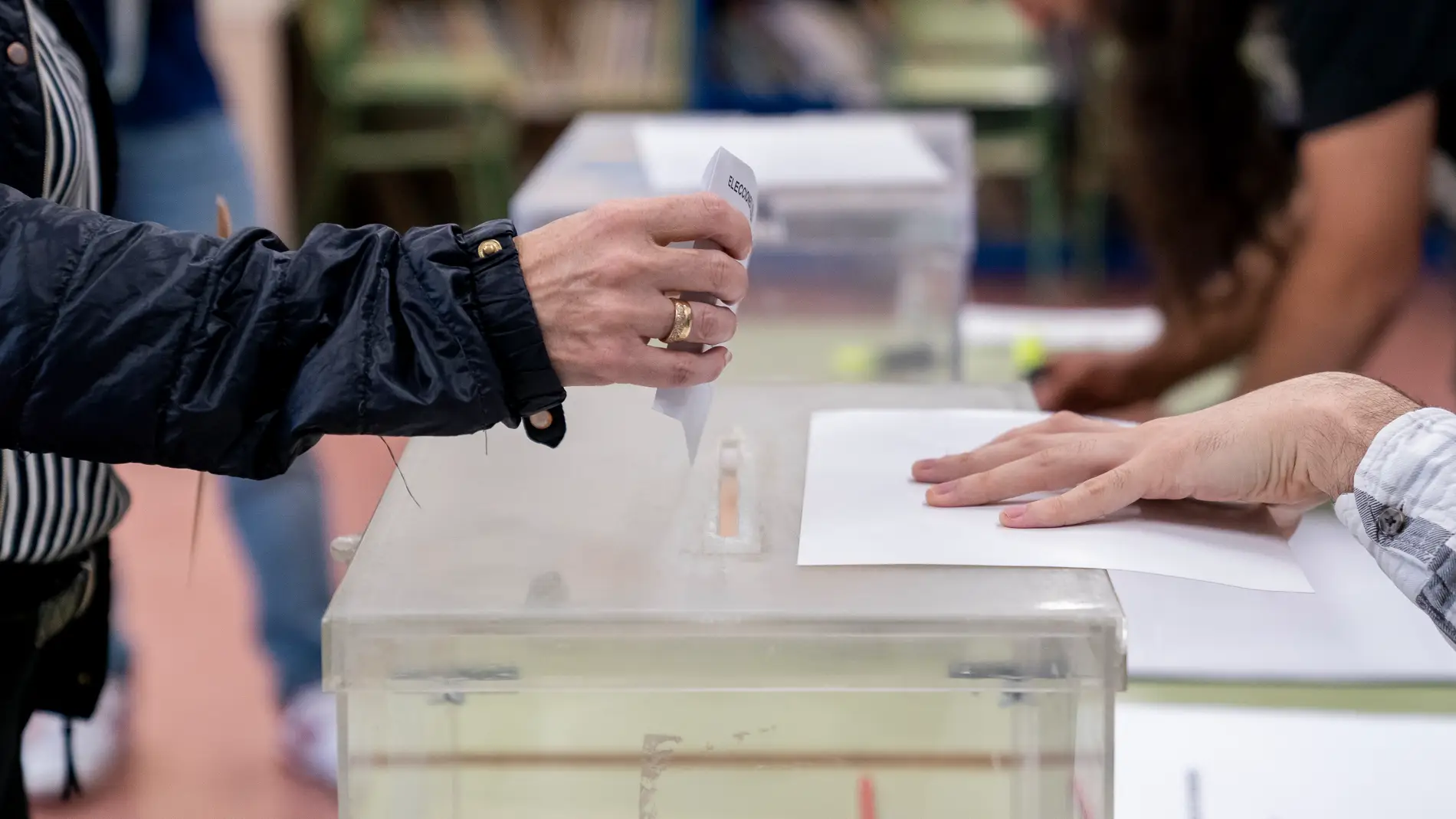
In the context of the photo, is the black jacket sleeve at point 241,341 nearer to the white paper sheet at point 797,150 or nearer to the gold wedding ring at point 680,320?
the gold wedding ring at point 680,320

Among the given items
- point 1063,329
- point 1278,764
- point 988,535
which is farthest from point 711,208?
point 1063,329

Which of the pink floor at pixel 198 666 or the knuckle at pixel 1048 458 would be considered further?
the pink floor at pixel 198 666

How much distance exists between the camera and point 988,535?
81 centimetres

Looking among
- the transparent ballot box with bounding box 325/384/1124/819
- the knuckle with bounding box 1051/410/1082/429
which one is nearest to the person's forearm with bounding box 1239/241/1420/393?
the knuckle with bounding box 1051/410/1082/429

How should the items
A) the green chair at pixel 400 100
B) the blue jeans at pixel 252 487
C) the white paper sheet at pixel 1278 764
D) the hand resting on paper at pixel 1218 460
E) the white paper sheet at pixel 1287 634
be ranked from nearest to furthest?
the hand resting on paper at pixel 1218 460, the white paper sheet at pixel 1278 764, the white paper sheet at pixel 1287 634, the blue jeans at pixel 252 487, the green chair at pixel 400 100

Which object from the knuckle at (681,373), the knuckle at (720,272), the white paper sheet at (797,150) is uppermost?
the white paper sheet at (797,150)

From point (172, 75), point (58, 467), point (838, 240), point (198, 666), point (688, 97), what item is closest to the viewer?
point (58, 467)

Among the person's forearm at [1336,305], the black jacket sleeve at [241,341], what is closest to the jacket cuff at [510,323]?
the black jacket sleeve at [241,341]

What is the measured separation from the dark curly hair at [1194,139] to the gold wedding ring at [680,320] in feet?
3.44

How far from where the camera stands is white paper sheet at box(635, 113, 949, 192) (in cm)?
144

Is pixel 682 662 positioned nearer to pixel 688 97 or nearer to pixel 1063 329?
pixel 1063 329

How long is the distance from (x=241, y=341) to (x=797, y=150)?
3.24 ft

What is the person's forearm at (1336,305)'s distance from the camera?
148cm

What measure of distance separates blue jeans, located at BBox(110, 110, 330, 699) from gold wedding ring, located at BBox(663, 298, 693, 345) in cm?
107
